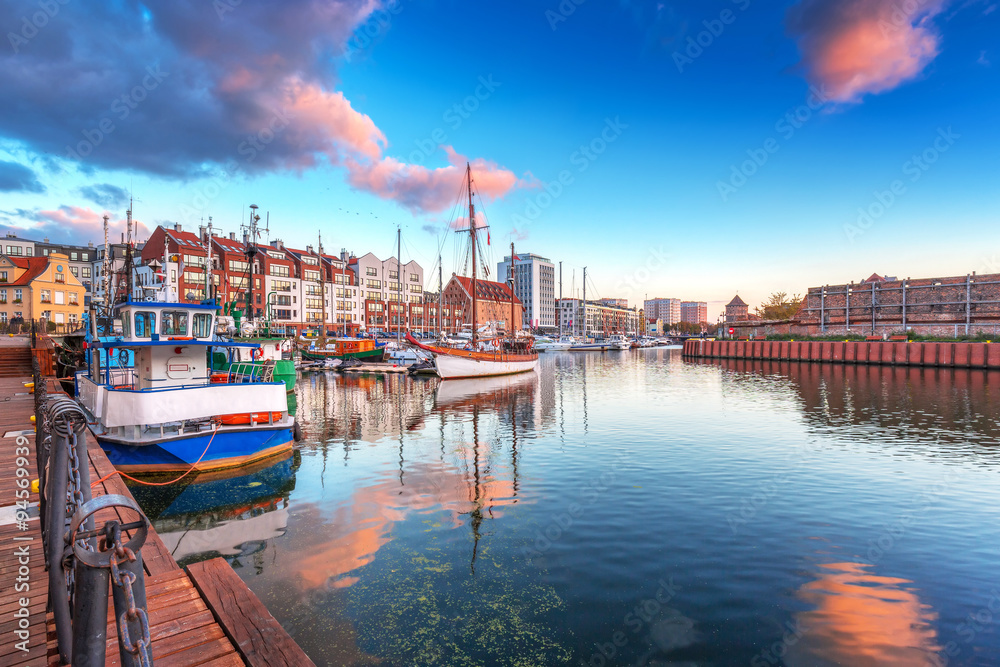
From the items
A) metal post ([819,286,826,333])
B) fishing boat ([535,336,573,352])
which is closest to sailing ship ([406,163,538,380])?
metal post ([819,286,826,333])

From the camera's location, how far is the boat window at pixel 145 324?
1700 cm

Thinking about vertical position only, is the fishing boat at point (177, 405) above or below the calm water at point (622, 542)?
above

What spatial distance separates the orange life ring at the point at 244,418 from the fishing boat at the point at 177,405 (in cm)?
3

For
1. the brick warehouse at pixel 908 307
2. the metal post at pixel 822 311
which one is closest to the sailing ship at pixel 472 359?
the metal post at pixel 822 311

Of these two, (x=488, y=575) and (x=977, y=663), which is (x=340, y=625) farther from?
(x=977, y=663)

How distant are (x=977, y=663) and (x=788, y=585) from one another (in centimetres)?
263

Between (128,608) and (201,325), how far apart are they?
18.3 m

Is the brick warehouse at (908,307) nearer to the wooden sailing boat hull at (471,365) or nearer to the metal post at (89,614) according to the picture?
the wooden sailing boat hull at (471,365)

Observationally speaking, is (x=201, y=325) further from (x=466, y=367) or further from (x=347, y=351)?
(x=347, y=351)

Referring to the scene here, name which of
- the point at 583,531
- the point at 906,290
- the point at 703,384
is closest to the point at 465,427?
the point at 583,531

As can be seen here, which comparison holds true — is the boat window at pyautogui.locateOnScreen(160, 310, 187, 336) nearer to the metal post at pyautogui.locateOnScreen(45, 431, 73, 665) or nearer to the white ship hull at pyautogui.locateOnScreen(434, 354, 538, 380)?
the metal post at pyautogui.locateOnScreen(45, 431, 73, 665)

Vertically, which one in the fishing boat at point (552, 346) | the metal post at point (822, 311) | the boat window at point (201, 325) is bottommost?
the fishing boat at point (552, 346)

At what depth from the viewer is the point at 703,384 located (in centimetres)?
4550

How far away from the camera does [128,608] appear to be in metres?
2.83
